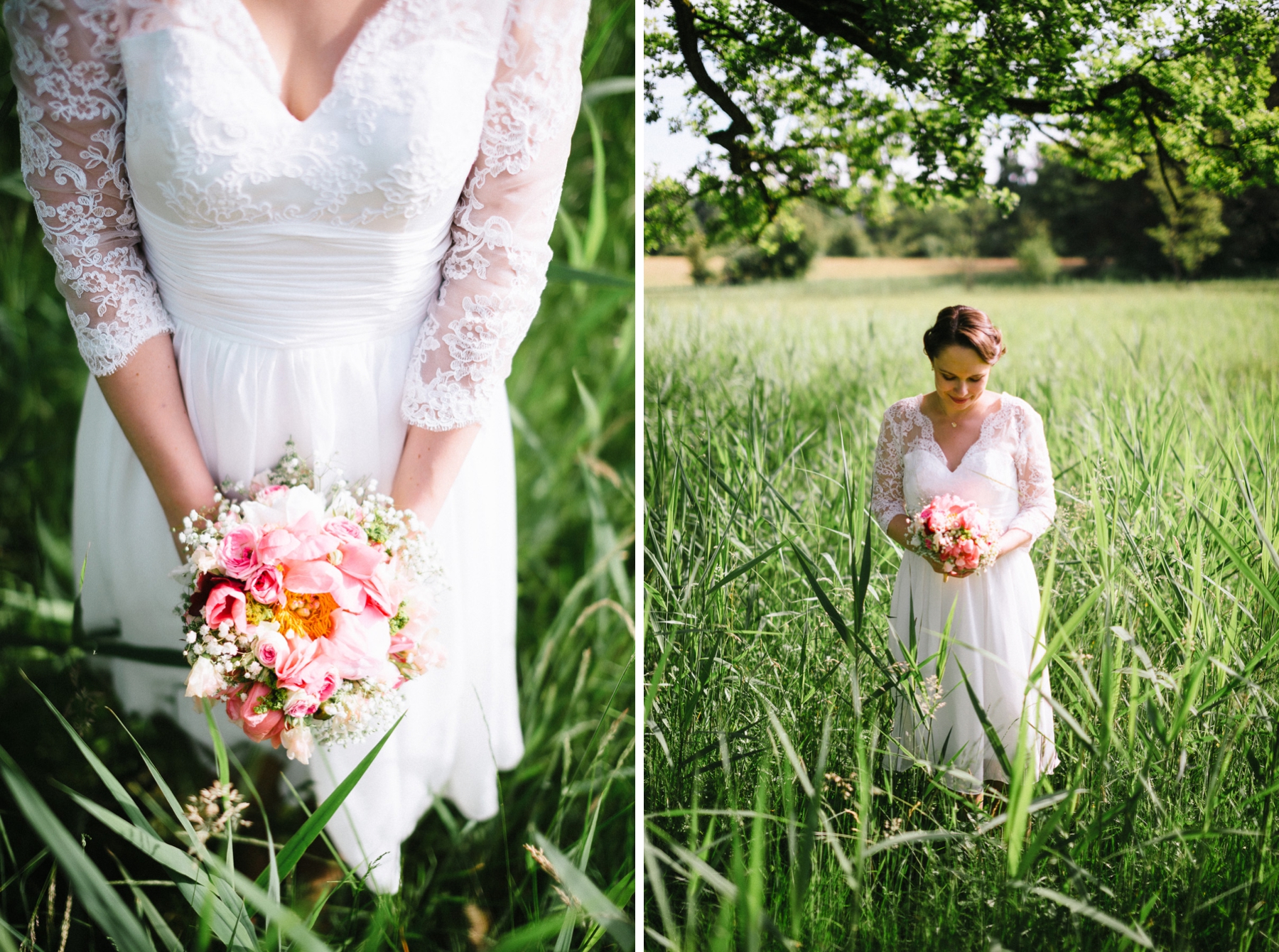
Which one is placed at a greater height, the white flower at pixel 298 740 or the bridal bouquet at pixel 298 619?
the bridal bouquet at pixel 298 619

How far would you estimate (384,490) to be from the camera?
1181 mm

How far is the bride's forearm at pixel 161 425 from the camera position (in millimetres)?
1040

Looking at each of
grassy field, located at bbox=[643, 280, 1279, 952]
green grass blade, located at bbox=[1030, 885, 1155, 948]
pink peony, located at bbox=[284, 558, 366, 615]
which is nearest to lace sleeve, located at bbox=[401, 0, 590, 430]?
pink peony, located at bbox=[284, 558, 366, 615]

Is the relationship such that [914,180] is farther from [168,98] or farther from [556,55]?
[168,98]

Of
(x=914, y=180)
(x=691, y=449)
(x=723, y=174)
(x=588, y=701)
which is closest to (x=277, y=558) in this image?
(x=691, y=449)

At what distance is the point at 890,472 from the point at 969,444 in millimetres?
130

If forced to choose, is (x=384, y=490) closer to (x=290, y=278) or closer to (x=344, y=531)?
(x=344, y=531)

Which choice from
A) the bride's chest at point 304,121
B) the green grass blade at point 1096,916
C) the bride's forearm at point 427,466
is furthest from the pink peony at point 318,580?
the green grass blade at point 1096,916

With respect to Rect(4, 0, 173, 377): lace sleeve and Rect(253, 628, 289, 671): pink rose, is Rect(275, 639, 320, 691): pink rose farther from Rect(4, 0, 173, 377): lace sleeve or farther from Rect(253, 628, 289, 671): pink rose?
Rect(4, 0, 173, 377): lace sleeve

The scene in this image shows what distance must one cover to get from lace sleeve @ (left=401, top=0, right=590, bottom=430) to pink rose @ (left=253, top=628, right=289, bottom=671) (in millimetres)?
364

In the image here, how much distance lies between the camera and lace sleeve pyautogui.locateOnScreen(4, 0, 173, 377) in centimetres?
91

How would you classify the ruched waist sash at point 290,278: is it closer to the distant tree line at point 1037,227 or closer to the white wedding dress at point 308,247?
the white wedding dress at point 308,247

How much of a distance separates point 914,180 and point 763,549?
2.33ft

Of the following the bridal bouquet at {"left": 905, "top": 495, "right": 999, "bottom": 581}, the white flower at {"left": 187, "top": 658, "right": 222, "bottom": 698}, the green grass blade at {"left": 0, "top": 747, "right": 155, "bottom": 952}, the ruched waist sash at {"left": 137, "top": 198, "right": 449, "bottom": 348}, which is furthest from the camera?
the bridal bouquet at {"left": 905, "top": 495, "right": 999, "bottom": 581}
